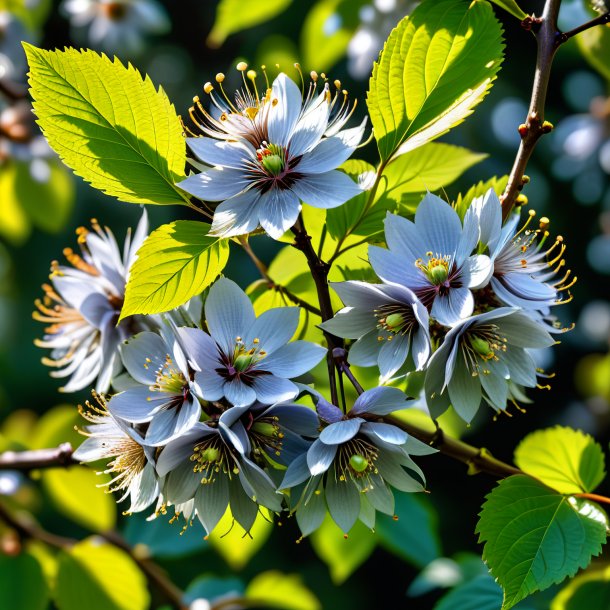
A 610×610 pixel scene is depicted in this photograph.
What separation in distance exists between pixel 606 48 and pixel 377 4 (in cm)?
89

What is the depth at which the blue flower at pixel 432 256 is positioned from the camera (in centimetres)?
87

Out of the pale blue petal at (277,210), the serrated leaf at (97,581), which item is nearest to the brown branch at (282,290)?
the pale blue petal at (277,210)

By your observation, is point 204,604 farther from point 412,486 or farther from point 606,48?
point 606,48

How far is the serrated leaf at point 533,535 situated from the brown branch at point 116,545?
0.81 m

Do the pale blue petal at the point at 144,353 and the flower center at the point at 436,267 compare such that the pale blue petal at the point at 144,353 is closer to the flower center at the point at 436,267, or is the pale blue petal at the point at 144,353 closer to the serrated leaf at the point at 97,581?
the flower center at the point at 436,267

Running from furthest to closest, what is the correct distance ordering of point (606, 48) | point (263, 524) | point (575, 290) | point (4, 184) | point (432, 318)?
1. point (575, 290)
2. point (4, 184)
3. point (263, 524)
4. point (606, 48)
5. point (432, 318)

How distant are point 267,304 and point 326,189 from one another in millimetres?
230

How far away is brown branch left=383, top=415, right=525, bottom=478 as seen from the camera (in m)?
0.96

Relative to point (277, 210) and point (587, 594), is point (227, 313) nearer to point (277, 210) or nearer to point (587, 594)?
point (277, 210)

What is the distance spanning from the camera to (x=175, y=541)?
5.31 ft

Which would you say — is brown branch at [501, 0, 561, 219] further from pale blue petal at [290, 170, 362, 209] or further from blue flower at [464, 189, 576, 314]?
pale blue petal at [290, 170, 362, 209]

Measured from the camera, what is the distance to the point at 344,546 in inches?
60.9

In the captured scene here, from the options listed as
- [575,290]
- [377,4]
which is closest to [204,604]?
[377,4]

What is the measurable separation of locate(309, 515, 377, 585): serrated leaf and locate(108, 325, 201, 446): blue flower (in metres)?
0.66
